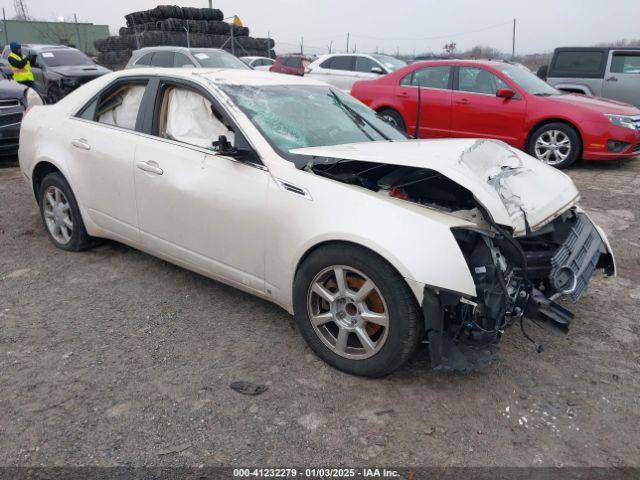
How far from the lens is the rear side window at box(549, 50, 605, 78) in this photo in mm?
10898

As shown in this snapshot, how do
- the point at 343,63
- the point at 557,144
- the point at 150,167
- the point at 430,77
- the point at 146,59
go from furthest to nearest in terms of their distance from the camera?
the point at 343,63
the point at 146,59
the point at 430,77
the point at 557,144
the point at 150,167

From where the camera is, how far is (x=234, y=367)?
3.01 metres

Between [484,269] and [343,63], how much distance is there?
10.8 meters

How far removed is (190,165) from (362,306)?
1.49 meters

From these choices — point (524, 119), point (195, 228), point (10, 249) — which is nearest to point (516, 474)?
point (195, 228)

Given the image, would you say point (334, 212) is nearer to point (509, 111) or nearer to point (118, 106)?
point (118, 106)

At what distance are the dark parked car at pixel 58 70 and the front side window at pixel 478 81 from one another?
352 inches

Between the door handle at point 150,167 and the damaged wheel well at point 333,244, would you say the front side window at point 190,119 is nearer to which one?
the door handle at point 150,167

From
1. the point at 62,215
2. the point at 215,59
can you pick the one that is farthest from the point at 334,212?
the point at 215,59

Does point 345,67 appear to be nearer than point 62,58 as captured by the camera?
Yes

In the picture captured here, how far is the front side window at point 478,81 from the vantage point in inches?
321

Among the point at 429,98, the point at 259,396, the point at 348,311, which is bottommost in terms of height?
the point at 259,396

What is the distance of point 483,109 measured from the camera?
8141 millimetres

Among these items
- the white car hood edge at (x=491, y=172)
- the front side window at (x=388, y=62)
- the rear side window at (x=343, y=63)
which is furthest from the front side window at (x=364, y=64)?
the white car hood edge at (x=491, y=172)
